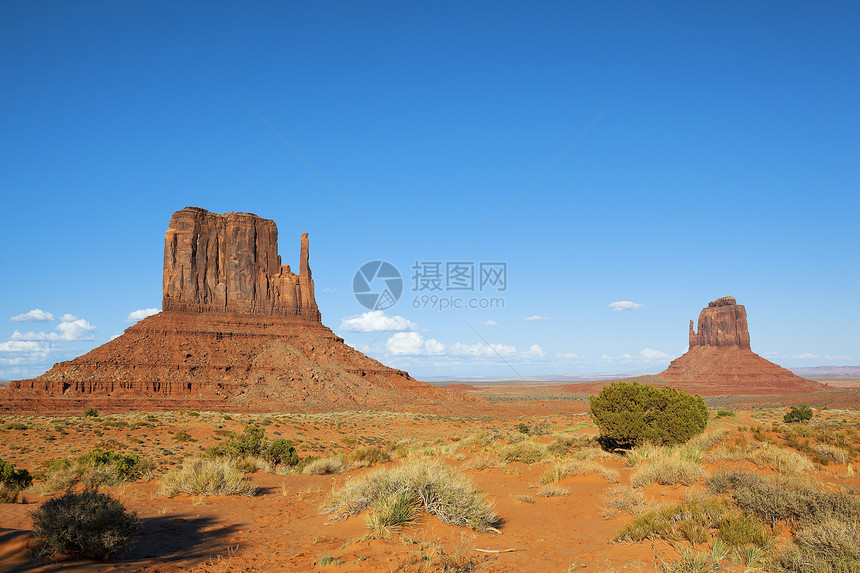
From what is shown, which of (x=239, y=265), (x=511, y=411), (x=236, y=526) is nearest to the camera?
(x=236, y=526)

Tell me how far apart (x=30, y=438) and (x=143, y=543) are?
2486 cm

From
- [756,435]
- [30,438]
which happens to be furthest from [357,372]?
[756,435]

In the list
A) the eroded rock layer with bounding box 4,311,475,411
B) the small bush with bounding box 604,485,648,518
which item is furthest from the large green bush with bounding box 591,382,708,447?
the eroded rock layer with bounding box 4,311,475,411

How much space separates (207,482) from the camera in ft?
42.7

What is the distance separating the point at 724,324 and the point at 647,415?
147 metres

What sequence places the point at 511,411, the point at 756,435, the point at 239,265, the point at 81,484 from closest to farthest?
the point at 81,484 < the point at 756,435 < the point at 511,411 < the point at 239,265

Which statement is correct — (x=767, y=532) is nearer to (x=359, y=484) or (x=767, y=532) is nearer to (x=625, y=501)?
(x=625, y=501)

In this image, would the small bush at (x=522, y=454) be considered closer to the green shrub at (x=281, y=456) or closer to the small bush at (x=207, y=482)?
the green shrub at (x=281, y=456)

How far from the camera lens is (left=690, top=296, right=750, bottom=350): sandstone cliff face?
466 ft

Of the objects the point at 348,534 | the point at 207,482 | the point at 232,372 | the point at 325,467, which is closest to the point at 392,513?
the point at 348,534

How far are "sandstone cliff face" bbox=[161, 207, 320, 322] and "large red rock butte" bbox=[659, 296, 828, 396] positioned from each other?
287 feet

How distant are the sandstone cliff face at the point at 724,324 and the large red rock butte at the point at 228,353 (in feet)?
316

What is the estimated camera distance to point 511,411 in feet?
224

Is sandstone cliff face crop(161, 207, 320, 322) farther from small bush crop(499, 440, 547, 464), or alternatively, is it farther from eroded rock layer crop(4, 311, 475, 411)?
small bush crop(499, 440, 547, 464)
